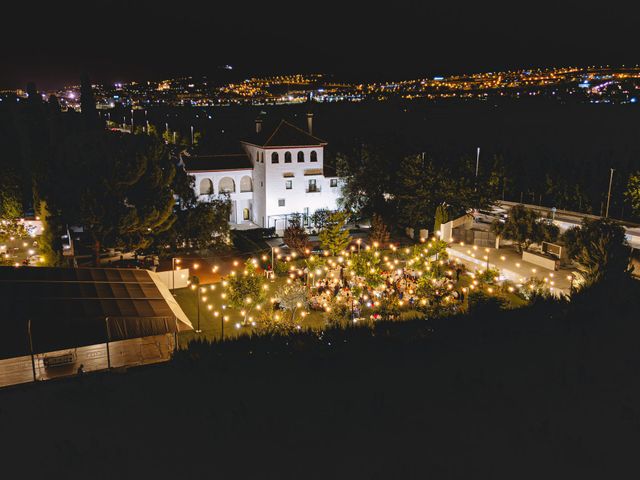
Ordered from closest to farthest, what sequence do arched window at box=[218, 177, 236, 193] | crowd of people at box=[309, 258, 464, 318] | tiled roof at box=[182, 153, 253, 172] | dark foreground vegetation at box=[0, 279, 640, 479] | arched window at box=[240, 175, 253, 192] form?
dark foreground vegetation at box=[0, 279, 640, 479], crowd of people at box=[309, 258, 464, 318], tiled roof at box=[182, 153, 253, 172], arched window at box=[218, 177, 236, 193], arched window at box=[240, 175, 253, 192]

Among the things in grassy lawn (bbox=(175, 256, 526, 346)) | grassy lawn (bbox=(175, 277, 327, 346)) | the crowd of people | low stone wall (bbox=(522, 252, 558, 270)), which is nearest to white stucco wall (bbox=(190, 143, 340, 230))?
grassy lawn (bbox=(175, 256, 526, 346))

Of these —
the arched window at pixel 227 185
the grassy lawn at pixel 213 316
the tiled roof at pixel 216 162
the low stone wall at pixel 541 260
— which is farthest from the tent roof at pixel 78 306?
the low stone wall at pixel 541 260

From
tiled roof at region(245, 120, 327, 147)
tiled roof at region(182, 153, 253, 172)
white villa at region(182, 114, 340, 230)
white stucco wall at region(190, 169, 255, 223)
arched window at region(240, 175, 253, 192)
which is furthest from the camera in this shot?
arched window at region(240, 175, 253, 192)

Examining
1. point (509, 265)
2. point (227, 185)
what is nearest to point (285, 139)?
point (227, 185)

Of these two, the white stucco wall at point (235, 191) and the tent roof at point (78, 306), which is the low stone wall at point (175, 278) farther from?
the white stucco wall at point (235, 191)

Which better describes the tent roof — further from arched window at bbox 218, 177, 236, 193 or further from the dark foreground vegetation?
arched window at bbox 218, 177, 236, 193

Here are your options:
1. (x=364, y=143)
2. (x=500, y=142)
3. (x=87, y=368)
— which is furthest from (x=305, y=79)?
(x=87, y=368)
